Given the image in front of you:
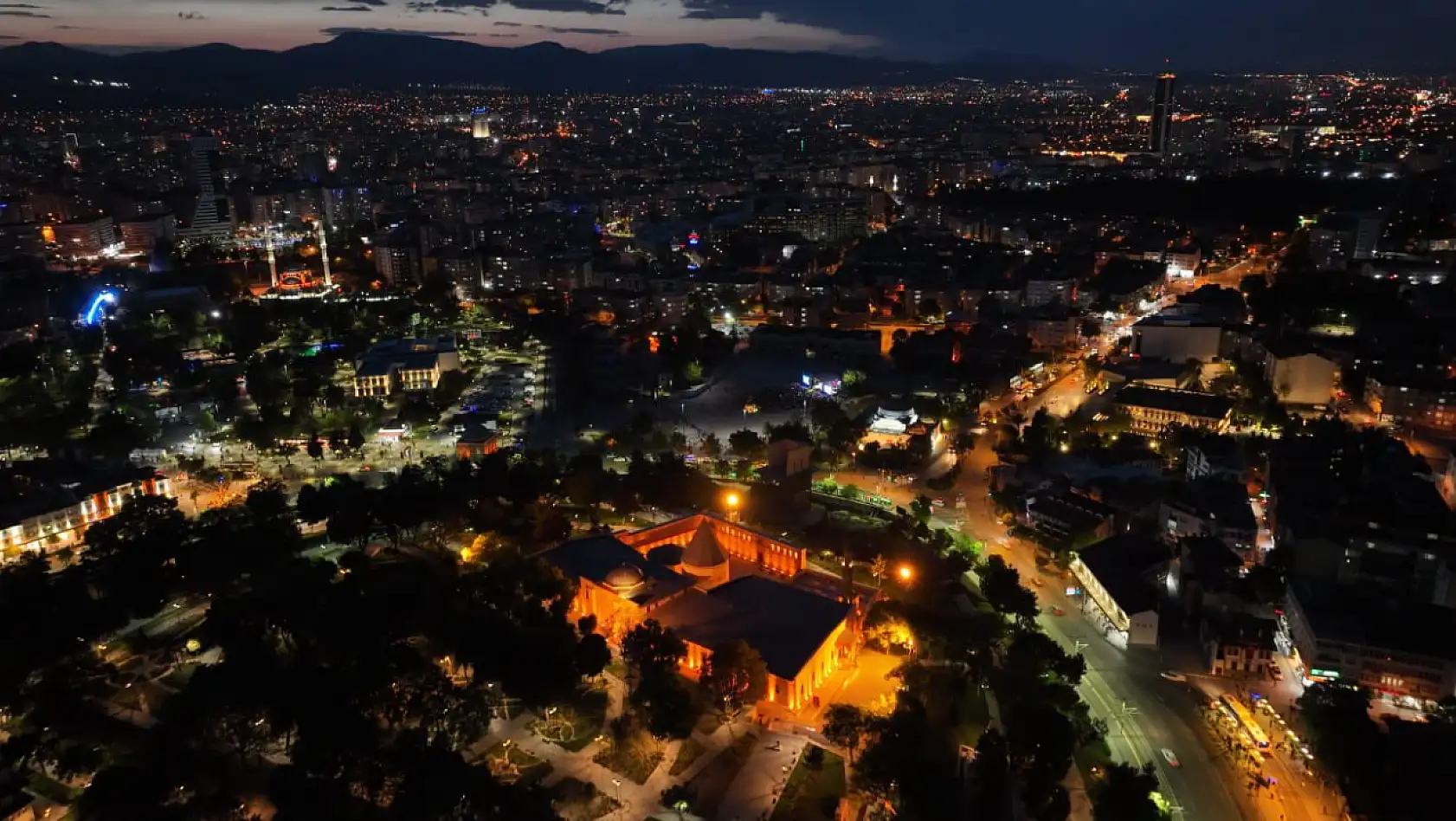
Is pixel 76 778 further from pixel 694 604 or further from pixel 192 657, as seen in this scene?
pixel 694 604

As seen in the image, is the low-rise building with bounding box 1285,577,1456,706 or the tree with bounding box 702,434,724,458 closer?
the low-rise building with bounding box 1285,577,1456,706

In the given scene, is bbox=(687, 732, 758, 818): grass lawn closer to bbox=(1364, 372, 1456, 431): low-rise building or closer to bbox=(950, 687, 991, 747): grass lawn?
bbox=(950, 687, 991, 747): grass lawn

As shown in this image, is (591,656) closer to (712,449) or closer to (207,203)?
(712,449)

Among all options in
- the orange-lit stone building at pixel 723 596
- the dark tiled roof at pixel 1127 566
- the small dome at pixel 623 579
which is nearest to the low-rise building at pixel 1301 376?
the dark tiled roof at pixel 1127 566

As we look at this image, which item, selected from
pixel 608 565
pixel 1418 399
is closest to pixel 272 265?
pixel 608 565

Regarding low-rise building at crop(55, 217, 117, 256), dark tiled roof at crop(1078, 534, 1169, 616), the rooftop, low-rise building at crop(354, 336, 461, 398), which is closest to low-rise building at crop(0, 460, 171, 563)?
low-rise building at crop(354, 336, 461, 398)

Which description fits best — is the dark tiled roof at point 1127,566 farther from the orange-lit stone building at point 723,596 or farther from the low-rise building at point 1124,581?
the orange-lit stone building at point 723,596
